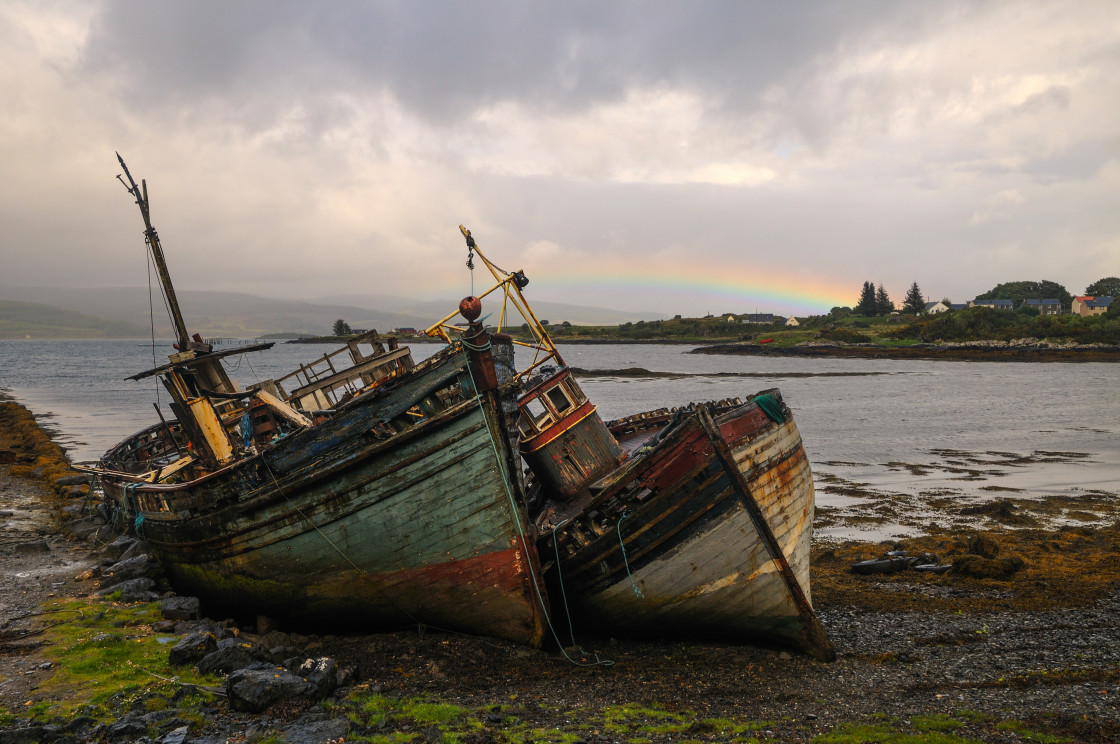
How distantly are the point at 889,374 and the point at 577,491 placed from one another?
6662 centimetres

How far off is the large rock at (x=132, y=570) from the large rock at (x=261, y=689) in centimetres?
627

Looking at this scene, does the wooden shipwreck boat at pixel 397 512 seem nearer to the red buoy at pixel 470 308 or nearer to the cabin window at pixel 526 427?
the red buoy at pixel 470 308

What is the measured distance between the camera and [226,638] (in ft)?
34.2

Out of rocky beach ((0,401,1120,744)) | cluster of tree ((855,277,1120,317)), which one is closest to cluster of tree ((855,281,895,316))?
cluster of tree ((855,277,1120,317))

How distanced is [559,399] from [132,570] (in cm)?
917

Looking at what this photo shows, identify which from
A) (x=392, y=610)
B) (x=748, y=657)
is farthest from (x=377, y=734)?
(x=748, y=657)

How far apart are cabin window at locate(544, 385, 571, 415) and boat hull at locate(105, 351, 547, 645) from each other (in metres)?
2.79

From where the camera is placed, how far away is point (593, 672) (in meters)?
10.0

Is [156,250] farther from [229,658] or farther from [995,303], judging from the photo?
[995,303]

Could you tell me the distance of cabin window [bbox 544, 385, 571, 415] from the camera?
1313 centimetres

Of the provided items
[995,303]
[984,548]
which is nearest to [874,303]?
[995,303]

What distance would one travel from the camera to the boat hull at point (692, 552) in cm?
1016

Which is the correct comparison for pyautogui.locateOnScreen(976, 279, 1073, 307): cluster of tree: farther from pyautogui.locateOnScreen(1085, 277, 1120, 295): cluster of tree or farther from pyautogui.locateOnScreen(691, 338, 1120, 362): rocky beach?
pyautogui.locateOnScreen(691, 338, 1120, 362): rocky beach

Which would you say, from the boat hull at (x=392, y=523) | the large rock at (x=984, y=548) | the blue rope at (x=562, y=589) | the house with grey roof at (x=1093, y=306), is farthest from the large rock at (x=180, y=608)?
the house with grey roof at (x=1093, y=306)
